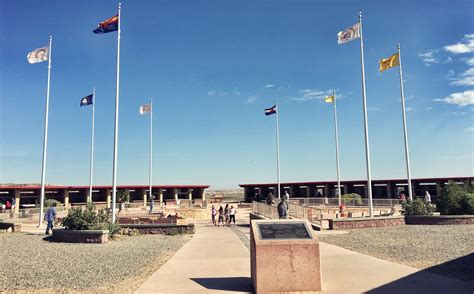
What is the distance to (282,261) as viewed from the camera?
742 cm

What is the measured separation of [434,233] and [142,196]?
43.0m

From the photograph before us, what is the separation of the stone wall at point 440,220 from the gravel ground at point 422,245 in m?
0.91

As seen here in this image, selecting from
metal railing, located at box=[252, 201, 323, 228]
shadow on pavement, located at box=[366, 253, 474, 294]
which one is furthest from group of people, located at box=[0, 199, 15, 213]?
shadow on pavement, located at box=[366, 253, 474, 294]

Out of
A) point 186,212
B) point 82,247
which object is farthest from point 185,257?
point 186,212

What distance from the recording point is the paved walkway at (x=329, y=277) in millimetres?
7586

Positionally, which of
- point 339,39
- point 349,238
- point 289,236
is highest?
point 339,39

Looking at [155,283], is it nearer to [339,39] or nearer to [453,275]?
[453,275]

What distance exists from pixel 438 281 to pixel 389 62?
1802cm

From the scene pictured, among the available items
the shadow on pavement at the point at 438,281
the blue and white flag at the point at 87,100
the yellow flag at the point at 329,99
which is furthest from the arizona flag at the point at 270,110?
the shadow on pavement at the point at 438,281

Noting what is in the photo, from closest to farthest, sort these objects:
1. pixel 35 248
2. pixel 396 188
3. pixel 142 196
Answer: pixel 35 248
pixel 396 188
pixel 142 196

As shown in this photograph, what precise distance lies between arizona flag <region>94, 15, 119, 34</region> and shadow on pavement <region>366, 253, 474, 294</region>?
743 inches

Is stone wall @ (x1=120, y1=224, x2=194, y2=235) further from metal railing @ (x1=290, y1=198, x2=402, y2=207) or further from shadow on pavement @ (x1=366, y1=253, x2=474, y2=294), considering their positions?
metal railing @ (x1=290, y1=198, x2=402, y2=207)

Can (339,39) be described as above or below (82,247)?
above

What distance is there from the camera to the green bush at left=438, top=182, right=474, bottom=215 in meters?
21.1
